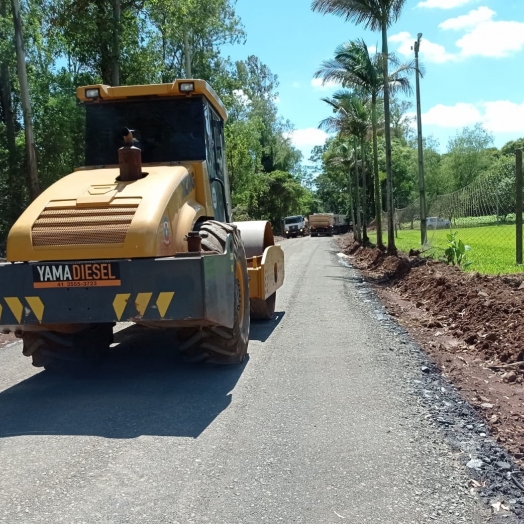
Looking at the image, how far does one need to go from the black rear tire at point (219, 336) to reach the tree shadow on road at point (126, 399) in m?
0.16

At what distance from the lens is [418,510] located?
11.5 feet

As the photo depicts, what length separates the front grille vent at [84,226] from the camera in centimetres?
553

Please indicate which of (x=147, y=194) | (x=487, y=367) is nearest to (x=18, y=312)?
(x=147, y=194)

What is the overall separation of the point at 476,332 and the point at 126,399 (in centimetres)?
470

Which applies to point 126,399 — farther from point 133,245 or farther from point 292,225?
point 292,225

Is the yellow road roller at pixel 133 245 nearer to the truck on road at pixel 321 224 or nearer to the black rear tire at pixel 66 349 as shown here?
the black rear tire at pixel 66 349

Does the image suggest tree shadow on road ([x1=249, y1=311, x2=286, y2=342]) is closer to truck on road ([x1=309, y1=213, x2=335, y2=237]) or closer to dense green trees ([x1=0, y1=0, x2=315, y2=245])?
dense green trees ([x1=0, y1=0, x2=315, y2=245])

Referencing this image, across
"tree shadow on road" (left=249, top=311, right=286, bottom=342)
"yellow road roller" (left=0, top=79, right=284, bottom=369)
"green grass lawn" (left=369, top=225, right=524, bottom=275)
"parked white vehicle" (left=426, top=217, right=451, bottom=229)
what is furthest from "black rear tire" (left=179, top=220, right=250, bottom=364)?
"parked white vehicle" (left=426, top=217, right=451, bottom=229)

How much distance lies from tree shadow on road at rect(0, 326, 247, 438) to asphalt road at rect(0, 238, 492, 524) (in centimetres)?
2

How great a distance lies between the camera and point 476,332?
800 centimetres

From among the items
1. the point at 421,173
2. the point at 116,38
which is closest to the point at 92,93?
the point at 421,173

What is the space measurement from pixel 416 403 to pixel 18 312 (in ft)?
12.0

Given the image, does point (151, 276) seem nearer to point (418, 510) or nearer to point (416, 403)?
point (416, 403)

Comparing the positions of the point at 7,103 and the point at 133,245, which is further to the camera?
the point at 7,103
